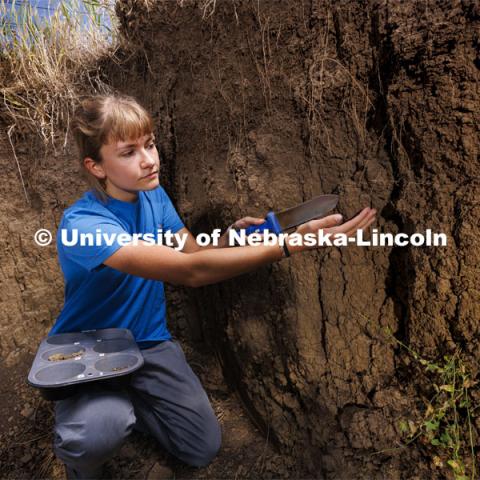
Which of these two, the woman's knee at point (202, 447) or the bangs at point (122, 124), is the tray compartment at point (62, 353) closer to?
the woman's knee at point (202, 447)

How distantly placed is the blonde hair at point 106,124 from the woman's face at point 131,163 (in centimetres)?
2

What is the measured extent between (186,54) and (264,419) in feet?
5.70

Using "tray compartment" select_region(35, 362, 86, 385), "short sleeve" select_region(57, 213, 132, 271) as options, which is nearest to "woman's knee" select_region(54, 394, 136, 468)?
"tray compartment" select_region(35, 362, 86, 385)

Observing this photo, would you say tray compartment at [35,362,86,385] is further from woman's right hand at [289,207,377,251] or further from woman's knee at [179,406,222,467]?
woman's right hand at [289,207,377,251]

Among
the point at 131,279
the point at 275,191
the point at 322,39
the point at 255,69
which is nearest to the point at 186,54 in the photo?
the point at 255,69

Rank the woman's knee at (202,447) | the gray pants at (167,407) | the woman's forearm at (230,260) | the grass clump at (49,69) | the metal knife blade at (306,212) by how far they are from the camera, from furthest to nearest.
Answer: the grass clump at (49,69)
the woman's knee at (202,447)
the gray pants at (167,407)
the metal knife blade at (306,212)
the woman's forearm at (230,260)

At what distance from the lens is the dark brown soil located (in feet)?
5.07

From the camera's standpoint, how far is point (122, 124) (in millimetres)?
1552

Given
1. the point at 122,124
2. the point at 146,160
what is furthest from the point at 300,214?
the point at 122,124

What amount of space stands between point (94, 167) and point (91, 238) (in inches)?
11.4

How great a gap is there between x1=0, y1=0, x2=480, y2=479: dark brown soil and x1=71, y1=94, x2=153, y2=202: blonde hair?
1.57 ft

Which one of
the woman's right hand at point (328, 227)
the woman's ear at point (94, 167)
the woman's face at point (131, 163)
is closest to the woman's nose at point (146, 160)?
the woman's face at point (131, 163)

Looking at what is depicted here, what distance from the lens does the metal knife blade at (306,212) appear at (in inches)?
60.8

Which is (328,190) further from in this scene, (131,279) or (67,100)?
(67,100)
